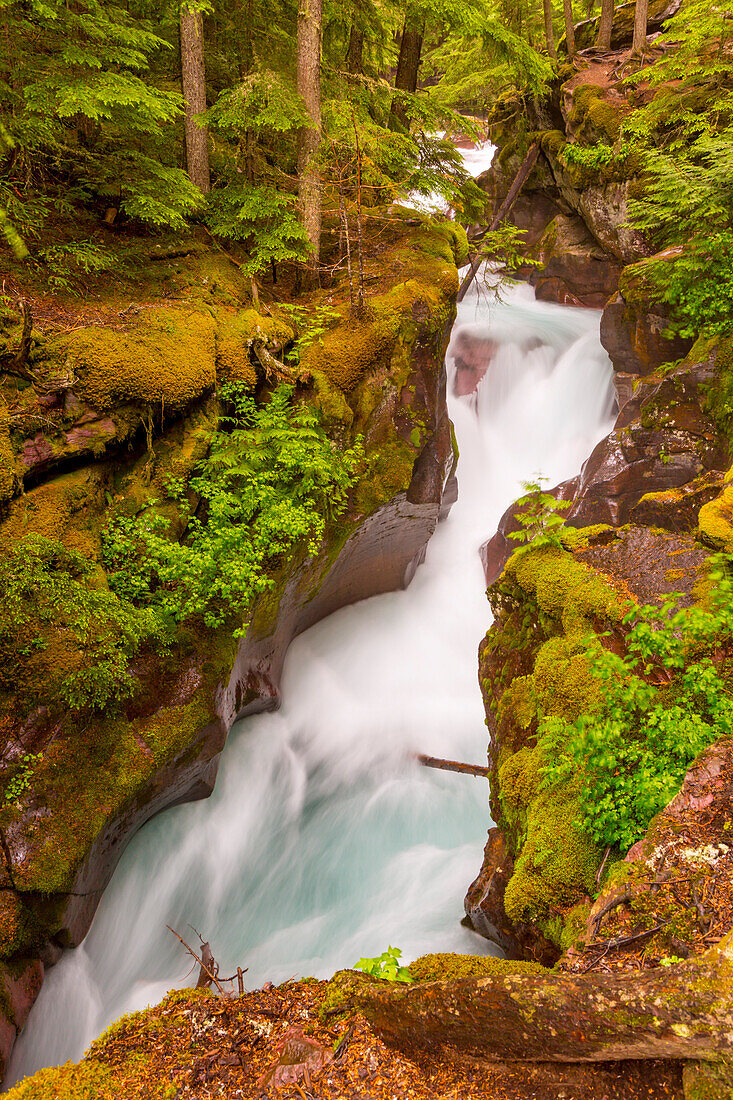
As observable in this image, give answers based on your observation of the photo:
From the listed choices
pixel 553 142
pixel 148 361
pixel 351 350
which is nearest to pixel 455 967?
pixel 148 361

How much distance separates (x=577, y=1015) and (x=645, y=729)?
1789 mm

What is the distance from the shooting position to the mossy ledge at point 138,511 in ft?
15.1

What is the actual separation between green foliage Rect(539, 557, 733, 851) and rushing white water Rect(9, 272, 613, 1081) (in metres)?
2.94

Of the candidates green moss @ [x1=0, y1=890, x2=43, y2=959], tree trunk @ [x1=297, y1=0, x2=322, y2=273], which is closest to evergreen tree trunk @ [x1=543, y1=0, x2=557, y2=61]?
tree trunk @ [x1=297, y1=0, x2=322, y2=273]

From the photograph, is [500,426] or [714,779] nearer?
[714,779]

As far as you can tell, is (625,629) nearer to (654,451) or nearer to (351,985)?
(351,985)

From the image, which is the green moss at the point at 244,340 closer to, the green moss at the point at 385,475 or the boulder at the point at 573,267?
the green moss at the point at 385,475

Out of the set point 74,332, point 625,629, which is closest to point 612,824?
point 625,629

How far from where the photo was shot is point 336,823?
754 cm

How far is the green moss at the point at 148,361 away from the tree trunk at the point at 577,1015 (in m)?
5.63

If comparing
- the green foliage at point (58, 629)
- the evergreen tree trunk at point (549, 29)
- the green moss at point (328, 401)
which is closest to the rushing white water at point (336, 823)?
the green foliage at point (58, 629)

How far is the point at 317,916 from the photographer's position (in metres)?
6.44

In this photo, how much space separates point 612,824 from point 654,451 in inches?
287

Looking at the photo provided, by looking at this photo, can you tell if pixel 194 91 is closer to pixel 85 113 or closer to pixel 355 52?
pixel 85 113
